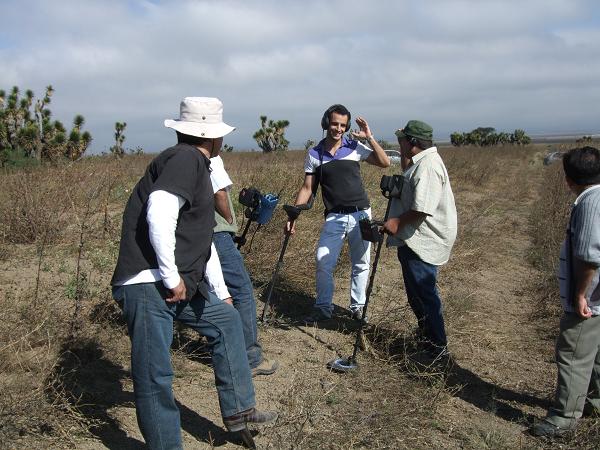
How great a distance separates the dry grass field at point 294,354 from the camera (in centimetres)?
322

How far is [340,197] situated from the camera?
483 cm

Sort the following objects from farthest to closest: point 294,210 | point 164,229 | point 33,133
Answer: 1. point 33,133
2. point 294,210
3. point 164,229

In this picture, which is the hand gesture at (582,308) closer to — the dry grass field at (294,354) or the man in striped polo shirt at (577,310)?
the man in striped polo shirt at (577,310)

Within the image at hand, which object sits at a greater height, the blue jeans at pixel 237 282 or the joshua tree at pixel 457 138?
the joshua tree at pixel 457 138

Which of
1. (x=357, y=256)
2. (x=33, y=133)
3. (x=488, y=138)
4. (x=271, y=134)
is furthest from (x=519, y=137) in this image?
(x=357, y=256)

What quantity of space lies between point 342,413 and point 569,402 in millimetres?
1270

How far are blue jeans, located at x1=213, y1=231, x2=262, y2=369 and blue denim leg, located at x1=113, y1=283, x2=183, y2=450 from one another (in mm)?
1189

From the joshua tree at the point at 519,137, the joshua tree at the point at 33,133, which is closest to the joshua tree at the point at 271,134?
the joshua tree at the point at 33,133

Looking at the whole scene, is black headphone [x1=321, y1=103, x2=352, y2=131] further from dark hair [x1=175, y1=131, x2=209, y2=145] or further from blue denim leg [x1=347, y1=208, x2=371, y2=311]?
dark hair [x1=175, y1=131, x2=209, y2=145]

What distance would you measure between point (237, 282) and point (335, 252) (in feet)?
3.99

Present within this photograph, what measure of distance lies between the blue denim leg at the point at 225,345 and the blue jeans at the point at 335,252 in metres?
1.96

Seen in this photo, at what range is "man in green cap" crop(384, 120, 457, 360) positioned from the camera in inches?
154

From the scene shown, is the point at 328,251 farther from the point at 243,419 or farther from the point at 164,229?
the point at 164,229

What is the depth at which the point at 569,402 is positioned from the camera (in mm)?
3270
